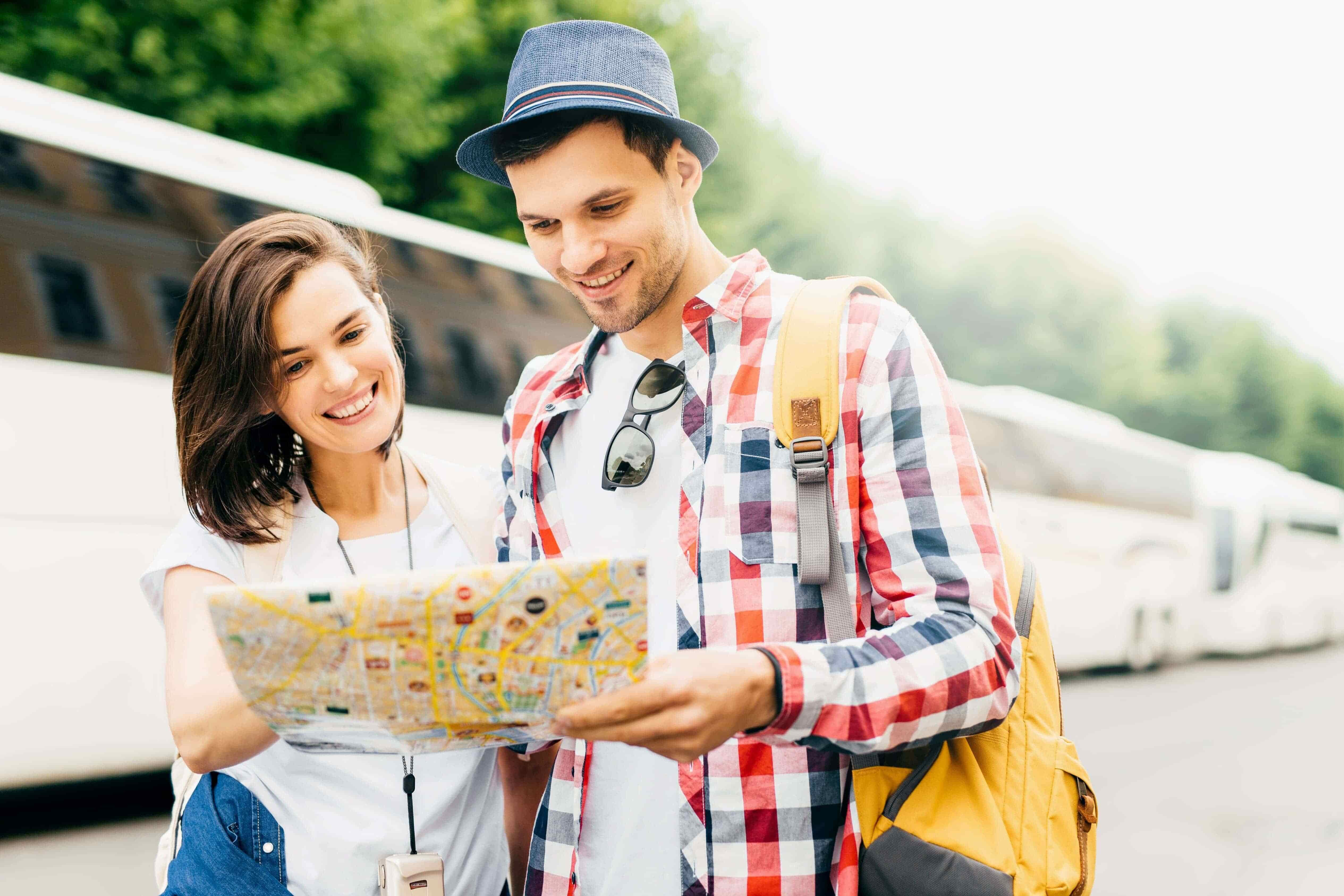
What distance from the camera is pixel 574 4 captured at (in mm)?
11164

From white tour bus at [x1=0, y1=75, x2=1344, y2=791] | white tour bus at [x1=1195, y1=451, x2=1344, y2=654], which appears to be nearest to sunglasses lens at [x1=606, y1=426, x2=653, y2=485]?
white tour bus at [x1=0, y1=75, x2=1344, y2=791]

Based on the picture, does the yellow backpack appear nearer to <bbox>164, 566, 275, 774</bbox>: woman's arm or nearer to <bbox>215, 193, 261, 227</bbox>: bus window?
<bbox>164, 566, 275, 774</bbox>: woman's arm

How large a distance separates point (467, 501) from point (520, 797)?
56 centimetres

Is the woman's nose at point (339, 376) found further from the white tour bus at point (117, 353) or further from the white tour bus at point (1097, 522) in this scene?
the white tour bus at point (1097, 522)

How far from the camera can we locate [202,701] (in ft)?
5.07

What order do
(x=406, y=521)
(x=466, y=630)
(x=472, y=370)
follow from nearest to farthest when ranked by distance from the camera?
1. (x=466, y=630)
2. (x=406, y=521)
3. (x=472, y=370)

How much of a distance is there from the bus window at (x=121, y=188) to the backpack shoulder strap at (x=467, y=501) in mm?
2930

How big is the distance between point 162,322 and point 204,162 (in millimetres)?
926

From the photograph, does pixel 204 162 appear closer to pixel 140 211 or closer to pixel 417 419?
pixel 140 211

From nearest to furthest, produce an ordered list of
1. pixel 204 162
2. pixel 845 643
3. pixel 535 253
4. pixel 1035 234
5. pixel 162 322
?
pixel 845 643 → pixel 535 253 → pixel 162 322 → pixel 204 162 → pixel 1035 234

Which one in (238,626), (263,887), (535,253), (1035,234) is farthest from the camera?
(1035,234)

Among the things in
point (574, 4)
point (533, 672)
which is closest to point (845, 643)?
point (533, 672)

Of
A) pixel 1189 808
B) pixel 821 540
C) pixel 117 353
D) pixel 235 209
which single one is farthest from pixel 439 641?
pixel 1189 808

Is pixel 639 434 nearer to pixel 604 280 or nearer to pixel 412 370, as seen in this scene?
pixel 604 280
